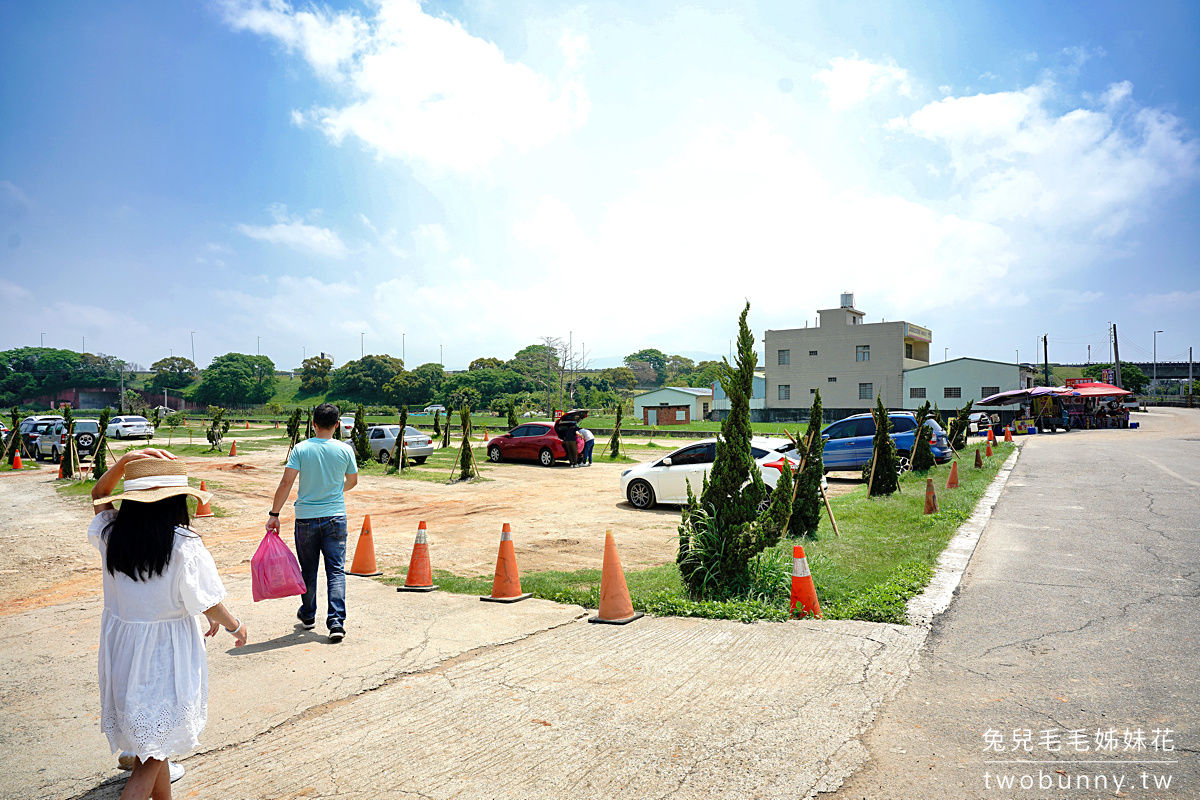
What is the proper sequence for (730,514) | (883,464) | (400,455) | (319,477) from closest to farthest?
(319,477) < (730,514) < (883,464) < (400,455)

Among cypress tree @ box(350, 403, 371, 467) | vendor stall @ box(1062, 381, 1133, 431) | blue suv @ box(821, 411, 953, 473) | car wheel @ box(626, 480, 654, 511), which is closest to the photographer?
car wheel @ box(626, 480, 654, 511)

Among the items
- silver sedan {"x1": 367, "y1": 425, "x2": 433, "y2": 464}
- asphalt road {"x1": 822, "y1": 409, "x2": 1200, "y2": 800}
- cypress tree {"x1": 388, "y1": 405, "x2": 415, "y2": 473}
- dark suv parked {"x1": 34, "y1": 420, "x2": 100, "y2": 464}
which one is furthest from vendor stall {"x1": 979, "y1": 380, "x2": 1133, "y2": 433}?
dark suv parked {"x1": 34, "y1": 420, "x2": 100, "y2": 464}

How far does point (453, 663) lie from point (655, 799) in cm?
235

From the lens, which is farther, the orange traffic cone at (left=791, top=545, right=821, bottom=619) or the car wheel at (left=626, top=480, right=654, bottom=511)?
the car wheel at (left=626, top=480, right=654, bottom=511)

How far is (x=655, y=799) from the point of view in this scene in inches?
126

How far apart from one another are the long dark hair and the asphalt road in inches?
126

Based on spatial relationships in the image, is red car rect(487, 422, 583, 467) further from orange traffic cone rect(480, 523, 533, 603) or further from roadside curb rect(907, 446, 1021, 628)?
orange traffic cone rect(480, 523, 533, 603)

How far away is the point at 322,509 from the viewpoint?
5.88 m

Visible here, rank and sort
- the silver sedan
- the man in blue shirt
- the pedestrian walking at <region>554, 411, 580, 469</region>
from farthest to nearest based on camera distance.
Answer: the silver sedan → the pedestrian walking at <region>554, 411, 580, 469</region> → the man in blue shirt

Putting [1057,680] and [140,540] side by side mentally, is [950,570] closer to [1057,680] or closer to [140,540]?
[1057,680]

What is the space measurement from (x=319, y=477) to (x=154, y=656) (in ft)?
9.66

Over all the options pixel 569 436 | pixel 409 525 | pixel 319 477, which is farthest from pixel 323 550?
pixel 569 436

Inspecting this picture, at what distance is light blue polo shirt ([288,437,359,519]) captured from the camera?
582cm

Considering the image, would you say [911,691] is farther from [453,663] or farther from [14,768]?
[14,768]
